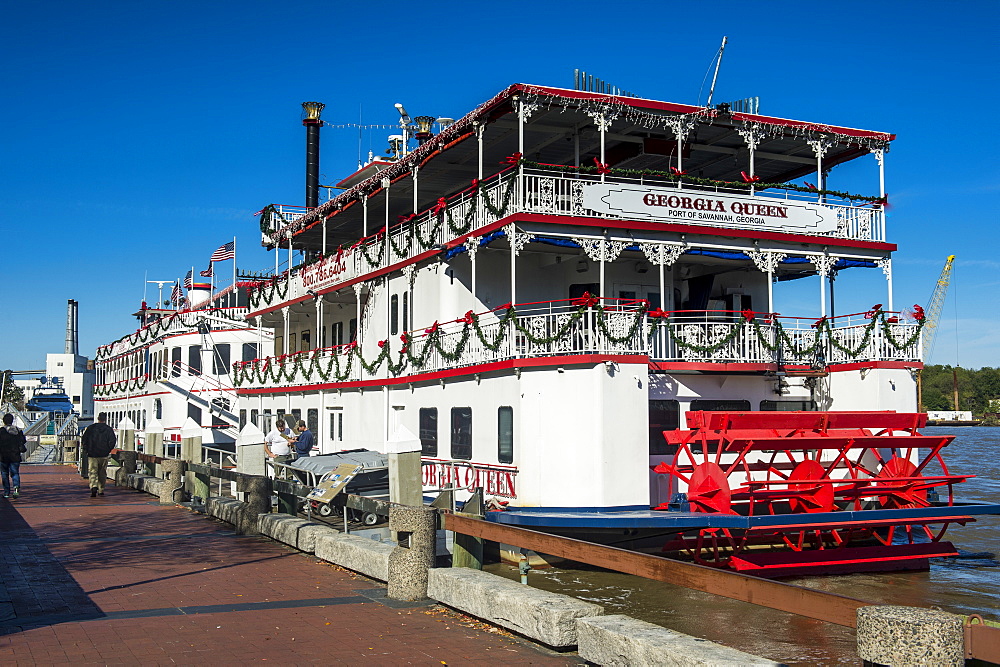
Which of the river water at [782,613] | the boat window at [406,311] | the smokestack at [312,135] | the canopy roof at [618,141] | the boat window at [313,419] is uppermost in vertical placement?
the smokestack at [312,135]

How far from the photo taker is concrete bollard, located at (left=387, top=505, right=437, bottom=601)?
29.2 ft

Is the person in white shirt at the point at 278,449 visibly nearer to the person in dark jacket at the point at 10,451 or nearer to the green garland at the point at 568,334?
the green garland at the point at 568,334

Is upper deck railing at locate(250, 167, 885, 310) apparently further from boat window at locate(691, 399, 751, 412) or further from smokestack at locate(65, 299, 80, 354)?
smokestack at locate(65, 299, 80, 354)

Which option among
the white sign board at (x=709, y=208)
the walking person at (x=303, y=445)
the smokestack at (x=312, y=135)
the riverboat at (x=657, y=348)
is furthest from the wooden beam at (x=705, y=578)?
the smokestack at (x=312, y=135)

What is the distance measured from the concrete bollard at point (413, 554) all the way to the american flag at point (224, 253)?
32.3 m

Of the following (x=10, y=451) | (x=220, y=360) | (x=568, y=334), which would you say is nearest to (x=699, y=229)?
(x=568, y=334)

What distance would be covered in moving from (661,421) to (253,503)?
6.68m

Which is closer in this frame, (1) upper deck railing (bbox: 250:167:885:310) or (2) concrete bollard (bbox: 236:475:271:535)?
(2) concrete bollard (bbox: 236:475:271:535)

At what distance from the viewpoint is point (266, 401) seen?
30844 millimetres

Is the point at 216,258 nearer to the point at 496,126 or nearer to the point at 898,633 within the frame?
the point at 496,126

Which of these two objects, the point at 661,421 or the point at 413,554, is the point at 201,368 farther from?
the point at 413,554

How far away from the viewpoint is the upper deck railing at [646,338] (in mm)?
14797

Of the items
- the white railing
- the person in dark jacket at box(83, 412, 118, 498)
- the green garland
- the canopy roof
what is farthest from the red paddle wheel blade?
the person in dark jacket at box(83, 412, 118, 498)

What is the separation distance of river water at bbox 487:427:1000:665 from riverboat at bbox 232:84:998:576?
0.53 meters
